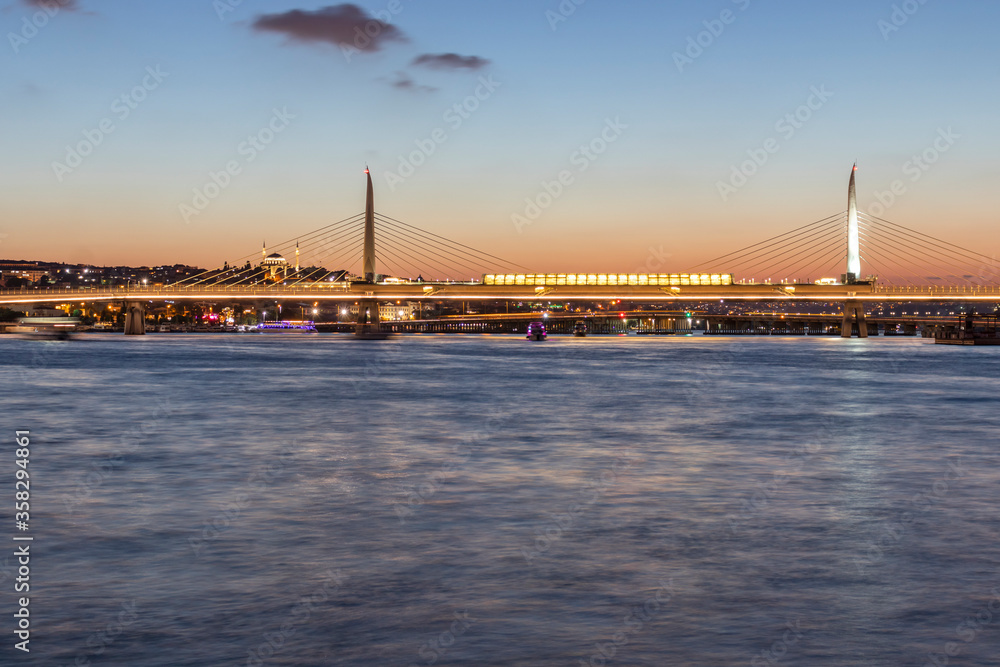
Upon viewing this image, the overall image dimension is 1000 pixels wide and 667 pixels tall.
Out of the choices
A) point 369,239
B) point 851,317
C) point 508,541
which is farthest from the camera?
point 851,317

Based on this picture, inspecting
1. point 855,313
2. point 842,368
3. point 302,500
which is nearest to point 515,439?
point 302,500

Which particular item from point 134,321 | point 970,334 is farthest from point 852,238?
point 134,321

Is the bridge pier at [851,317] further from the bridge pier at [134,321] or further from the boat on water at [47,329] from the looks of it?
the boat on water at [47,329]

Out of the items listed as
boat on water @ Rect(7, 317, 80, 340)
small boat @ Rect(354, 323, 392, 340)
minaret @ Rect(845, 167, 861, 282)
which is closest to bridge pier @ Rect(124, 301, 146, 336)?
boat on water @ Rect(7, 317, 80, 340)

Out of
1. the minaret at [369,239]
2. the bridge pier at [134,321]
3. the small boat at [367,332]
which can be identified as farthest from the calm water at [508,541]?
the bridge pier at [134,321]

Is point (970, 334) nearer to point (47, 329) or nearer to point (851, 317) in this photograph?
point (851, 317)

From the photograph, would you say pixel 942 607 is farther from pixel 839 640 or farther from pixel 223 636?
pixel 223 636
